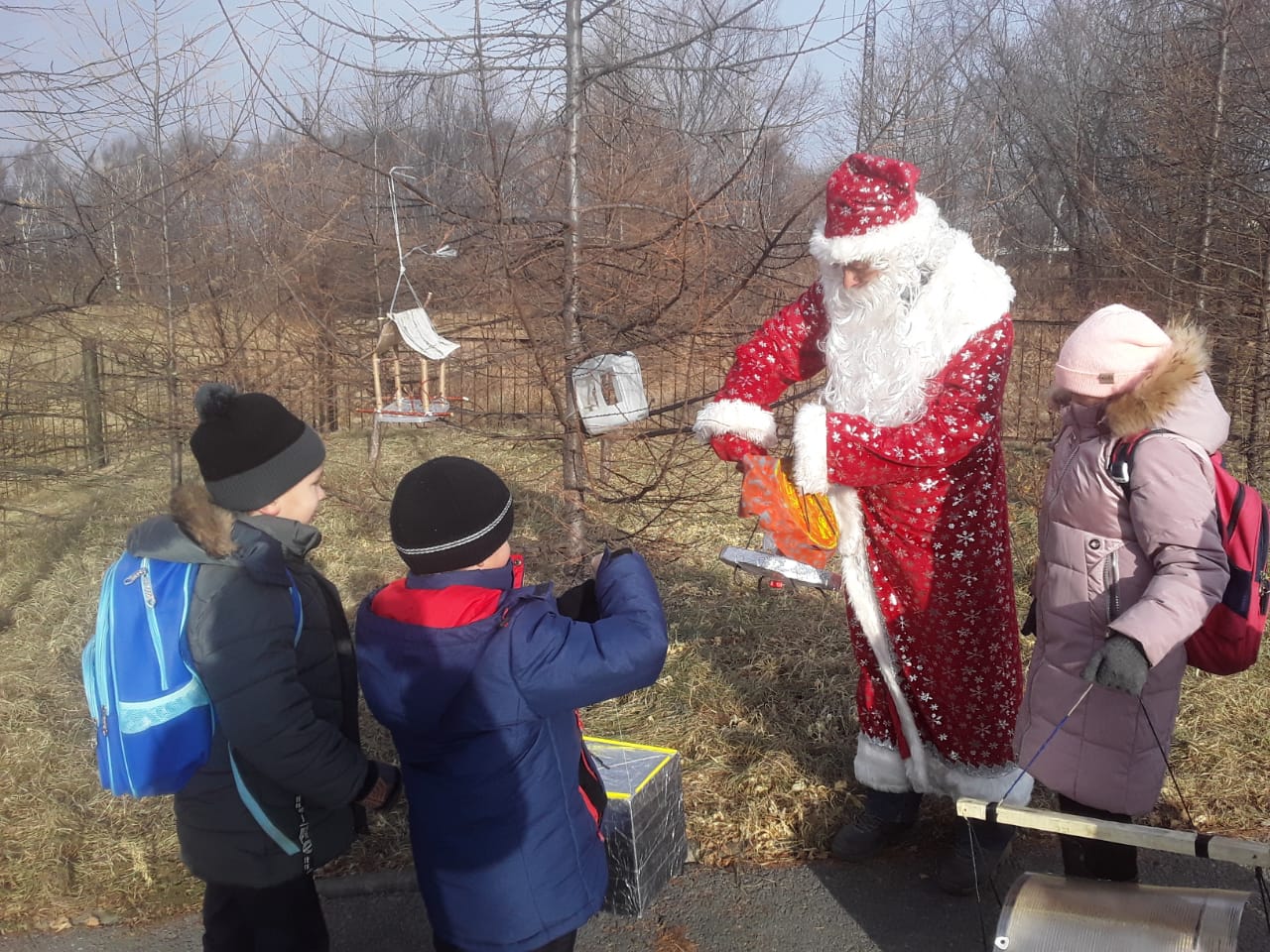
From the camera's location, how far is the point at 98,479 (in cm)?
934

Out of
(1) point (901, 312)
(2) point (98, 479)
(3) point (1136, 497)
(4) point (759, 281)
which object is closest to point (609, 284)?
(4) point (759, 281)

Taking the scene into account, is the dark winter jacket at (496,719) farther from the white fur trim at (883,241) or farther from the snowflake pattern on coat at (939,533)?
the white fur trim at (883,241)

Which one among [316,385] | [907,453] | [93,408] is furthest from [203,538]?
[93,408]

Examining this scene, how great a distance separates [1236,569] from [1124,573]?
0.72ft

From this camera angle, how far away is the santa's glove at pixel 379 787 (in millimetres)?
2147

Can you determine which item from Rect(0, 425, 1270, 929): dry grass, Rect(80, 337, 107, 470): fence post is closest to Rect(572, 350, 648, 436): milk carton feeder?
Rect(0, 425, 1270, 929): dry grass

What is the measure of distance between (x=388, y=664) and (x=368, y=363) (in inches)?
197

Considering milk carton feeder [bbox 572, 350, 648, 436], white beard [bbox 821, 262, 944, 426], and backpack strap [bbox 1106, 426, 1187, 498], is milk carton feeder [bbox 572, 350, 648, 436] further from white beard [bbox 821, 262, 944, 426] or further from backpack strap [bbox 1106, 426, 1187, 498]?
backpack strap [bbox 1106, 426, 1187, 498]

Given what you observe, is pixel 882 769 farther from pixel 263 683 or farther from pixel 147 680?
pixel 147 680

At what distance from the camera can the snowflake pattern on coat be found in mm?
2625

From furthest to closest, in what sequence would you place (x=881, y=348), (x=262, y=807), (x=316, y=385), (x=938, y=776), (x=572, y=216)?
(x=316, y=385)
(x=572, y=216)
(x=938, y=776)
(x=881, y=348)
(x=262, y=807)

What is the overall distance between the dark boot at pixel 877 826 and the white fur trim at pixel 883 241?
1.61 m

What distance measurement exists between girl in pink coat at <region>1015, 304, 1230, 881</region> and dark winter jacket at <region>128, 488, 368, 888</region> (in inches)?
64.2

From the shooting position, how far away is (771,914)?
2914 millimetres
